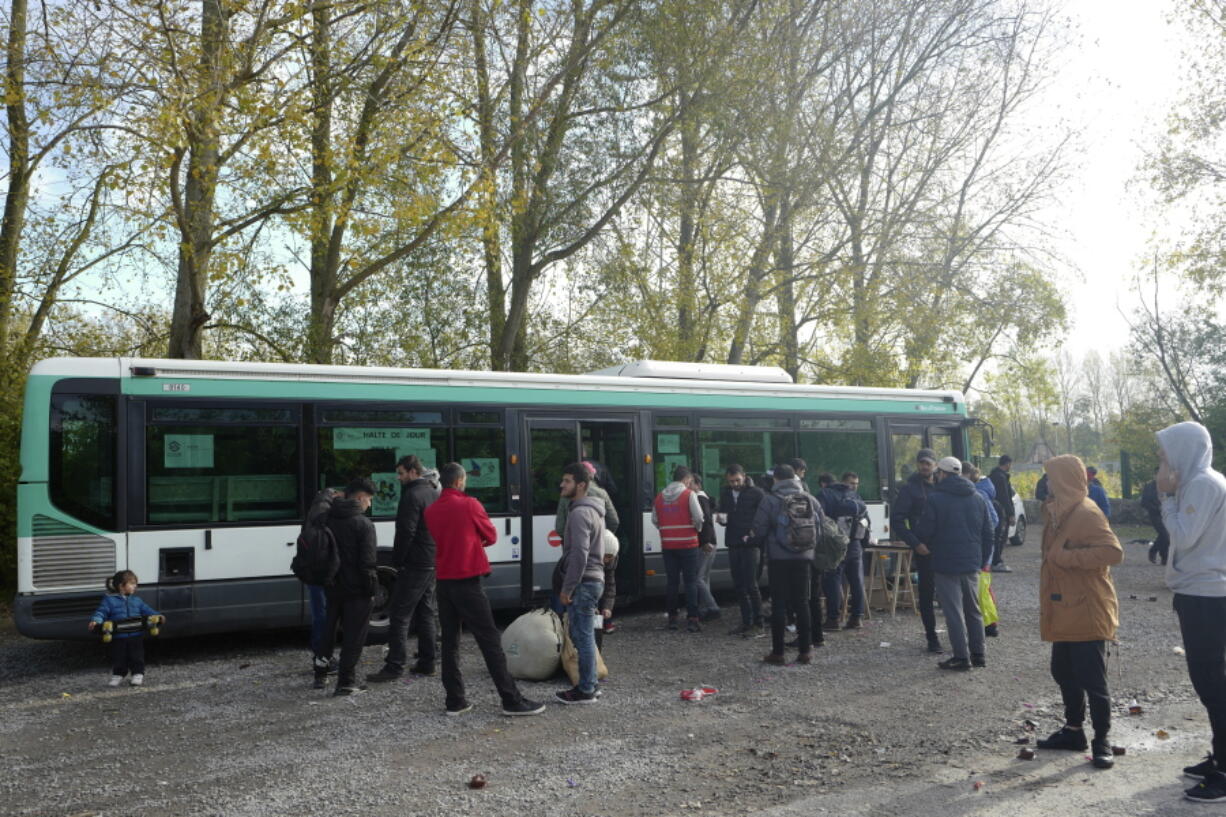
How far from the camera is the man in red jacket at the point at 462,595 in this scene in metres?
7.30

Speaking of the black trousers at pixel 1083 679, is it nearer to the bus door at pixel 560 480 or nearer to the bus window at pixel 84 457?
the bus door at pixel 560 480

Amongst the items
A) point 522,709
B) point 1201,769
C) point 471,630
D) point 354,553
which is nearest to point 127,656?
point 354,553

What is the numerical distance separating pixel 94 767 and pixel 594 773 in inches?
123

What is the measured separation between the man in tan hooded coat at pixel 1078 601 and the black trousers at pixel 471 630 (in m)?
3.65

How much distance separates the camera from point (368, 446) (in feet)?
34.8

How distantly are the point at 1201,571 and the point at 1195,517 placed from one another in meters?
0.29

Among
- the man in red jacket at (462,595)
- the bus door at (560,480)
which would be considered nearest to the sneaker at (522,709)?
the man in red jacket at (462,595)

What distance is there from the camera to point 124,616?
873 centimetres

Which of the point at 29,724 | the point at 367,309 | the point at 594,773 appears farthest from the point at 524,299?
the point at 594,773

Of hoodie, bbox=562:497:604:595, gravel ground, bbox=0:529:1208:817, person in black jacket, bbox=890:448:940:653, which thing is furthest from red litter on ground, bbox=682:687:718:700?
person in black jacket, bbox=890:448:940:653

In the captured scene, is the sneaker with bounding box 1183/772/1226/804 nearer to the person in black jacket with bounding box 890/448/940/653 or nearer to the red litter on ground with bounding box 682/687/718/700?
the red litter on ground with bounding box 682/687/718/700

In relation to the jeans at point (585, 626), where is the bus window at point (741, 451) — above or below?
above

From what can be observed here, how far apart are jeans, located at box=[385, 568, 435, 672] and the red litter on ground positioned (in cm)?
233

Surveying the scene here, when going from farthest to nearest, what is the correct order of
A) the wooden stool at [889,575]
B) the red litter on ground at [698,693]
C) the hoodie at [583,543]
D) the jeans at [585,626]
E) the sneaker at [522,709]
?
the wooden stool at [889,575] < the red litter on ground at [698,693] < the jeans at [585,626] < the hoodie at [583,543] < the sneaker at [522,709]
